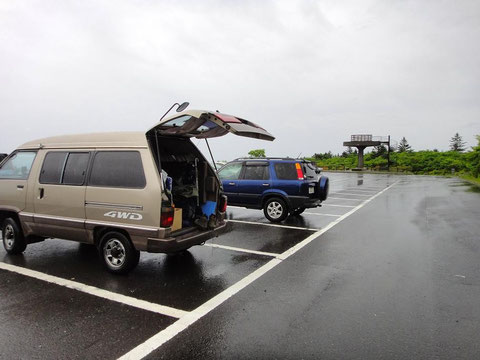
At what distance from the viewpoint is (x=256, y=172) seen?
9859 mm

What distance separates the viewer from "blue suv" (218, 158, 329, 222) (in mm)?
9172

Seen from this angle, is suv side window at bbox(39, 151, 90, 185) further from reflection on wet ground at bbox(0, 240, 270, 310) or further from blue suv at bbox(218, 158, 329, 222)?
blue suv at bbox(218, 158, 329, 222)

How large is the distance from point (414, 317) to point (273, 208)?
19.3ft

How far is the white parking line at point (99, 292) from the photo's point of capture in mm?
3829

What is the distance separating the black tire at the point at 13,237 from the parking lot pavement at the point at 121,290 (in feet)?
0.50

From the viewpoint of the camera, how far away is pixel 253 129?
4.91 metres

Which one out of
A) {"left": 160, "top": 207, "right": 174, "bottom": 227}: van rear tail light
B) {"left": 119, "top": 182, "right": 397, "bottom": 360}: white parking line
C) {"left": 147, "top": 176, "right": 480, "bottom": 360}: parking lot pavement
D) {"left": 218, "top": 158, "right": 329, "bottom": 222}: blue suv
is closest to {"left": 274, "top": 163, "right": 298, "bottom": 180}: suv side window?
{"left": 218, "top": 158, "right": 329, "bottom": 222}: blue suv

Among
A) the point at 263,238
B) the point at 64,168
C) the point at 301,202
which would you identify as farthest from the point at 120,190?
the point at 301,202

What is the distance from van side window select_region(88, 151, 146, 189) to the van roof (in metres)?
0.14

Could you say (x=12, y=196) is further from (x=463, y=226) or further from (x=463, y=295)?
(x=463, y=226)

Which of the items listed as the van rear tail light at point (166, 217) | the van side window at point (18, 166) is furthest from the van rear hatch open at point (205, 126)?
the van side window at point (18, 166)

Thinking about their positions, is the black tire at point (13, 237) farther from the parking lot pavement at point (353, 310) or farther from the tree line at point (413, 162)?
the tree line at point (413, 162)

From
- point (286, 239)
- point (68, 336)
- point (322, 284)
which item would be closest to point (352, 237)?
point (286, 239)

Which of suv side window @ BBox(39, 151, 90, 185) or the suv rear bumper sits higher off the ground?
suv side window @ BBox(39, 151, 90, 185)
